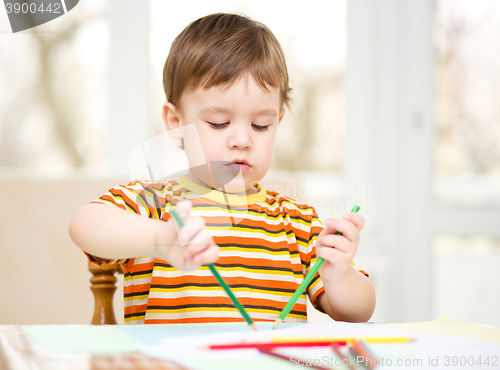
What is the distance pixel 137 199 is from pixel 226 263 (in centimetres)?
16

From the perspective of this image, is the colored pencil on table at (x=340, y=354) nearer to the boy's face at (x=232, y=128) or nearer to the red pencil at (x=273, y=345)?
the red pencil at (x=273, y=345)

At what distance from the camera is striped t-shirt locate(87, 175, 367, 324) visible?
66 cm

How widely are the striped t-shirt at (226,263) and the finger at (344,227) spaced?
160 millimetres

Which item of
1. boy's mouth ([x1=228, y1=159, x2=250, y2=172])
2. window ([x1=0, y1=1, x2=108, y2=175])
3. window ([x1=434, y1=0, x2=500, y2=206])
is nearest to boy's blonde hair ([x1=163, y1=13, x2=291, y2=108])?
boy's mouth ([x1=228, y1=159, x2=250, y2=172])

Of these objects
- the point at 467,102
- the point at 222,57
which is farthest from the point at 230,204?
the point at 467,102

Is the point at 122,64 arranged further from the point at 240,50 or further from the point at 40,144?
the point at 240,50

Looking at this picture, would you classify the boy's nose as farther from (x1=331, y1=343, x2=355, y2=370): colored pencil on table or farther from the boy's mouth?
(x1=331, y1=343, x2=355, y2=370): colored pencil on table

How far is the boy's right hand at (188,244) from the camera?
0.42 metres

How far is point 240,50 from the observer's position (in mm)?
713

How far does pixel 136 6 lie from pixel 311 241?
1.33 metres

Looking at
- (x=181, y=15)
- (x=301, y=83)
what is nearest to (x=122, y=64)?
(x=181, y=15)

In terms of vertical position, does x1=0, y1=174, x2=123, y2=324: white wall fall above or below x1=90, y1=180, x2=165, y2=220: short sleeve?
below

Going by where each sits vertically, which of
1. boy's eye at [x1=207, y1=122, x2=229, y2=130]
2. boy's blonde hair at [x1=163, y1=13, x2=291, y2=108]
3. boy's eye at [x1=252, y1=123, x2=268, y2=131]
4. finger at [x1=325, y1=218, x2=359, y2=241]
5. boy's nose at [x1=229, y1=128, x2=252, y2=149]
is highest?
boy's blonde hair at [x1=163, y1=13, x2=291, y2=108]

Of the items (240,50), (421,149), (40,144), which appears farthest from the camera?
(421,149)
